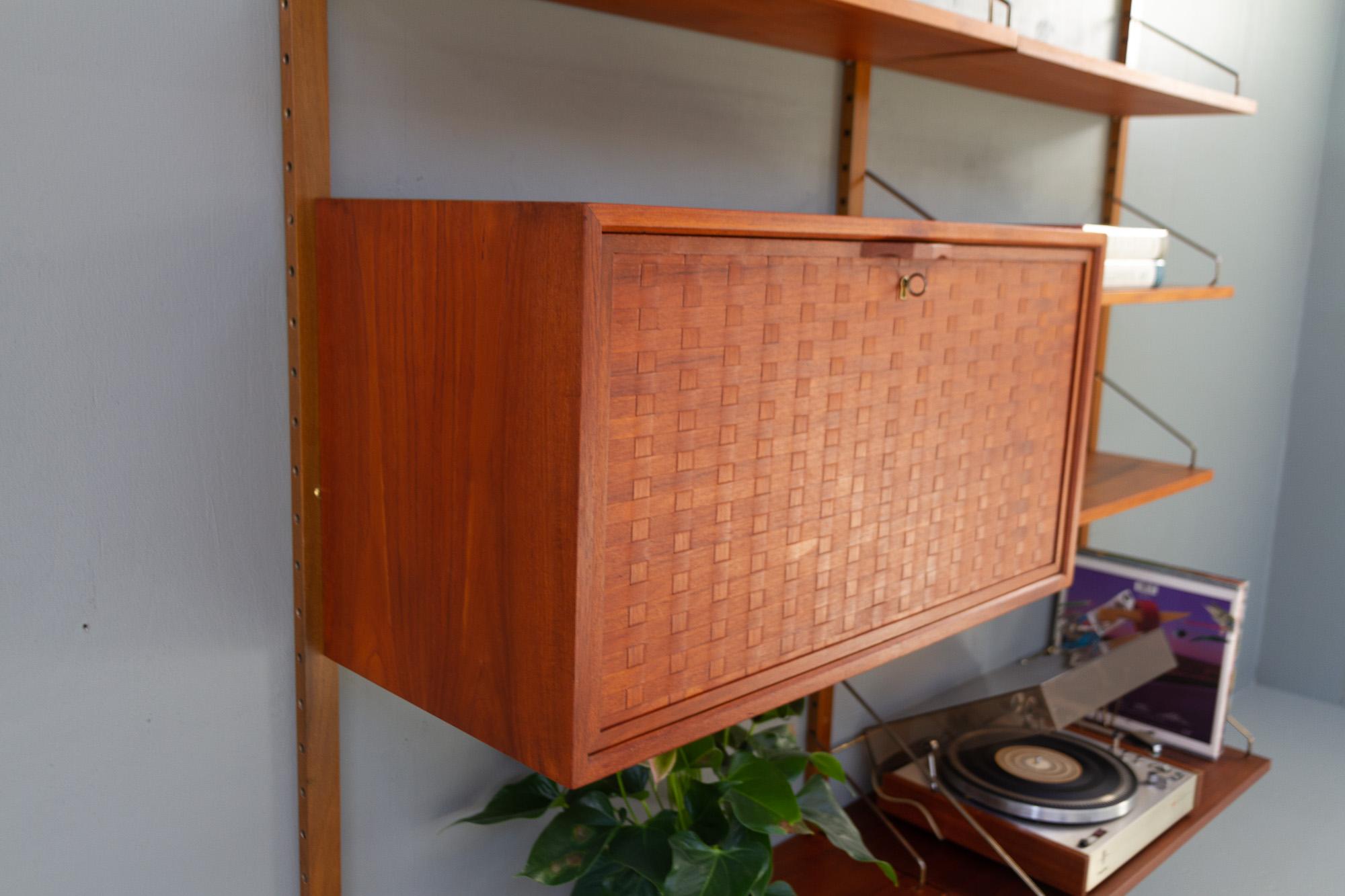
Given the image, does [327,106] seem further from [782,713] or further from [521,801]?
[782,713]

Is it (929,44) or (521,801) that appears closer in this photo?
(521,801)

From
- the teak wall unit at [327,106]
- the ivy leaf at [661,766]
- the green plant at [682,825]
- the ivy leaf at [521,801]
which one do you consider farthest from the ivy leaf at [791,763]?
the teak wall unit at [327,106]

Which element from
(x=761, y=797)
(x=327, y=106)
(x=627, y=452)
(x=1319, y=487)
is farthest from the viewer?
(x=1319, y=487)

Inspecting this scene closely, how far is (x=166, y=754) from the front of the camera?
34.8 inches

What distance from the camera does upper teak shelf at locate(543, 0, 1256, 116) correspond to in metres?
1.03

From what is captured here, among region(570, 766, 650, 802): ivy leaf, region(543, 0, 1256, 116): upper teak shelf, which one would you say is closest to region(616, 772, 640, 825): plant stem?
region(570, 766, 650, 802): ivy leaf

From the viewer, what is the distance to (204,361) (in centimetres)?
86

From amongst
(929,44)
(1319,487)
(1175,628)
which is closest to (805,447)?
(929,44)

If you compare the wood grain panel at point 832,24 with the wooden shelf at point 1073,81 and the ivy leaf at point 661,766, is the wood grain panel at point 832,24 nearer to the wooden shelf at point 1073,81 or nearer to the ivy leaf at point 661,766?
the wooden shelf at point 1073,81

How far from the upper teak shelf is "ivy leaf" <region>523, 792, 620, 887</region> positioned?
2.50ft

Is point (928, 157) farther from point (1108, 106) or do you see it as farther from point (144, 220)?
point (144, 220)

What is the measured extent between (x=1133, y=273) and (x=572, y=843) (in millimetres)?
1086

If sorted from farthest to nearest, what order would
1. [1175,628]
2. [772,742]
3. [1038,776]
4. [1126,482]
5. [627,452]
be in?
[1175,628] < [1126,482] < [1038,776] < [772,742] < [627,452]

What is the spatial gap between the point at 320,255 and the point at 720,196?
1.68 ft
